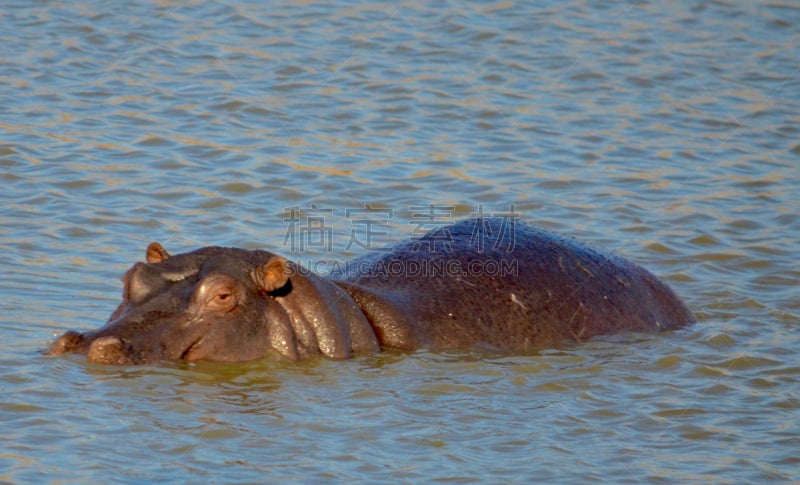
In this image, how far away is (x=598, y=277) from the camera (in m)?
9.11

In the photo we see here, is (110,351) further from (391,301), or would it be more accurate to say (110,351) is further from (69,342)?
(391,301)

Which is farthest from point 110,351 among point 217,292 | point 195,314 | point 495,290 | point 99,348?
point 495,290

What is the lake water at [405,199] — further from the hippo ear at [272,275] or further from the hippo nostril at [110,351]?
the hippo ear at [272,275]

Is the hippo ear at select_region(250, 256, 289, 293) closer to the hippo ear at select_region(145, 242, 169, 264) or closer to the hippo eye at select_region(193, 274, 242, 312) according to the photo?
the hippo eye at select_region(193, 274, 242, 312)

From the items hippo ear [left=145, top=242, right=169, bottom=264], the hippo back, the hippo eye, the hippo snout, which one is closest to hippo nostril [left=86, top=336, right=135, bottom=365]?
the hippo snout

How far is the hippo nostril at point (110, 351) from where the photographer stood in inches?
293

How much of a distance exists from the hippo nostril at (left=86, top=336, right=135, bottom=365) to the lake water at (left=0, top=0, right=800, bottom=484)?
108mm

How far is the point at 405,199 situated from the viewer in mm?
12641

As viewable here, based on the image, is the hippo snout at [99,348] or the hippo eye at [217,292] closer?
the hippo snout at [99,348]

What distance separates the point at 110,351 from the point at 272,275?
3.42 feet

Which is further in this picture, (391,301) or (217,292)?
(391,301)

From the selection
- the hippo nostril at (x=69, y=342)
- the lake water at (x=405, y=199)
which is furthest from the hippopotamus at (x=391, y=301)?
the lake water at (x=405, y=199)

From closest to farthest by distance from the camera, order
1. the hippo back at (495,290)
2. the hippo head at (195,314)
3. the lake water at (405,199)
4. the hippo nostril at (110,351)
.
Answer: the lake water at (405,199), the hippo nostril at (110,351), the hippo head at (195,314), the hippo back at (495,290)

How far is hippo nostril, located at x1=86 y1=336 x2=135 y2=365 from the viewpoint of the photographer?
7.45 metres
